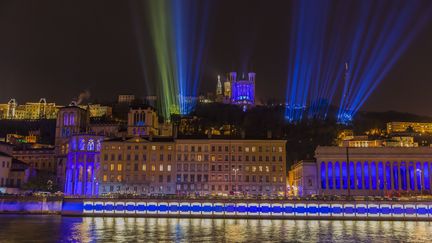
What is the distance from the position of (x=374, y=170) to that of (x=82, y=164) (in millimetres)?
77496

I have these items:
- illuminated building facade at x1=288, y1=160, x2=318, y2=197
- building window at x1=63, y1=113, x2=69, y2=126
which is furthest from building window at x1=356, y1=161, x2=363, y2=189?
building window at x1=63, y1=113, x2=69, y2=126

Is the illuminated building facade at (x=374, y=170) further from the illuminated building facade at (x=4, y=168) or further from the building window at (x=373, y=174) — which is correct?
the illuminated building facade at (x=4, y=168)

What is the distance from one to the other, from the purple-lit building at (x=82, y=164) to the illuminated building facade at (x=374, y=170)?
61.0 metres

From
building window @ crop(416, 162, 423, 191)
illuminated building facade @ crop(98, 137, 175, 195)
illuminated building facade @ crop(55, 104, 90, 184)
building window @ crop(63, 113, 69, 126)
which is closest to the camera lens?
illuminated building facade @ crop(98, 137, 175, 195)

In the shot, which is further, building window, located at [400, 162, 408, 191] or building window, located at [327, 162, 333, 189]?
building window, located at [327, 162, 333, 189]

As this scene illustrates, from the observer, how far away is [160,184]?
111250 millimetres

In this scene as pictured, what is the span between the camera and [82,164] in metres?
130

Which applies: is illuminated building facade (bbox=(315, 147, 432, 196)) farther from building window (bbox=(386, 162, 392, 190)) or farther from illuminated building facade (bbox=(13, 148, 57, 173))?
illuminated building facade (bbox=(13, 148, 57, 173))

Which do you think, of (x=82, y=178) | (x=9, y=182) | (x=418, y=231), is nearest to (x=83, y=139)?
(x=82, y=178)

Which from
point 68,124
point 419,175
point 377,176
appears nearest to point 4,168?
point 68,124

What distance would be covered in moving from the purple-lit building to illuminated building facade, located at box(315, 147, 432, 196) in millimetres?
61028

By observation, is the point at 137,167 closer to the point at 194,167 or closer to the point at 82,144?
the point at 194,167

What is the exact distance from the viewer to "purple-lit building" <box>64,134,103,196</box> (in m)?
129

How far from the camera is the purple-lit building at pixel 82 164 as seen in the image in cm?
12925
